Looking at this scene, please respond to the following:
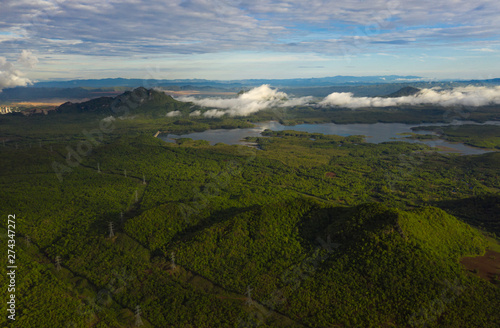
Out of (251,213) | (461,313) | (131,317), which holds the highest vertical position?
(251,213)

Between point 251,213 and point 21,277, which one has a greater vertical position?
point 251,213

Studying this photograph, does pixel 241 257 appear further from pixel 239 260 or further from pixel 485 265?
pixel 485 265

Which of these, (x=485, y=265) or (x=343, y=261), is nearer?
(x=343, y=261)

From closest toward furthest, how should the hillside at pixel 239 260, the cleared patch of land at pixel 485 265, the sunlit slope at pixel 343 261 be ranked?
the sunlit slope at pixel 343 261 < the hillside at pixel 239 260 < the cleared patch of land at pixel 485 265

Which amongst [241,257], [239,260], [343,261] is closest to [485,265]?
[343,261]

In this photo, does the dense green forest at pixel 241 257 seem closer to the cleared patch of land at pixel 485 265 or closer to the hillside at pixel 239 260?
the hillside at pixel 239 260

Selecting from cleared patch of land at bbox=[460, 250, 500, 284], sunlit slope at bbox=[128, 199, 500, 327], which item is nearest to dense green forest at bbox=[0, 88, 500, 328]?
sunlit slope at bbox=[128, 199, 500, 327]

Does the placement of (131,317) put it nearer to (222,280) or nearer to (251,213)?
(222,280)

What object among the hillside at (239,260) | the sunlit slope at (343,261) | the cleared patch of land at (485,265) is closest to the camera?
the sunlit slope at (343,261)

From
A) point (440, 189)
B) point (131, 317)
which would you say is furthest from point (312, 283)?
point (440, 189)

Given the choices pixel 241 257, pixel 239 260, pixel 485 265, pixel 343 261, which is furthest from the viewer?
pixel 241 257

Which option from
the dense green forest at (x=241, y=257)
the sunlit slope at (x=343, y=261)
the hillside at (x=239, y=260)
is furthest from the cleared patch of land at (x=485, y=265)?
the sunlit slope at (x=343, y=261)
